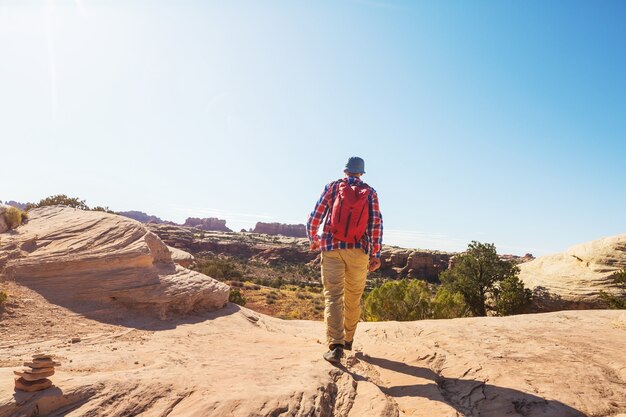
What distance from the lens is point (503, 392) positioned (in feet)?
13.4

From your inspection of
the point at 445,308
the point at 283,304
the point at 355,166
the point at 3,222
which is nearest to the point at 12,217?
the point at 3,222

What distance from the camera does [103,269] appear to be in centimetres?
761

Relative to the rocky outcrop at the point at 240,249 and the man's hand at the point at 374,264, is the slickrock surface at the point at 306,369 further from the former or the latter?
the rocky outcrop at the point at 240,249

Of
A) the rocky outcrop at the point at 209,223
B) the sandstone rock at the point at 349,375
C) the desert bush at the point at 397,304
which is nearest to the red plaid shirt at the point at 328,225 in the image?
the sandstone rock at the point at 349,375

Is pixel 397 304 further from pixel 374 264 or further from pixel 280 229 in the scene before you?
pixel 280 229

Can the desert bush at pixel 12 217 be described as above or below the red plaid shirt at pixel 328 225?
below

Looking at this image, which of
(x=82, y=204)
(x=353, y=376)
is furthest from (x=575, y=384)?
(x=82, y=204)

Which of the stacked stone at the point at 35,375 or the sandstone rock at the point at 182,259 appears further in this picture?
the sandstone rock at the point at 182,259

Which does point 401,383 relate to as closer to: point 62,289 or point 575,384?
point 575,384

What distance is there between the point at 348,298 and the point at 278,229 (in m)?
146

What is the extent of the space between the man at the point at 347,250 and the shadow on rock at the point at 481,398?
3.51 feet

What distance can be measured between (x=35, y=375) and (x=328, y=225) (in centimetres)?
357

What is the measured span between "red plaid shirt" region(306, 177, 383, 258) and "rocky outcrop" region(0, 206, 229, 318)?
3812mm

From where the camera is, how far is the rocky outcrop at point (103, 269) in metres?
6.98
